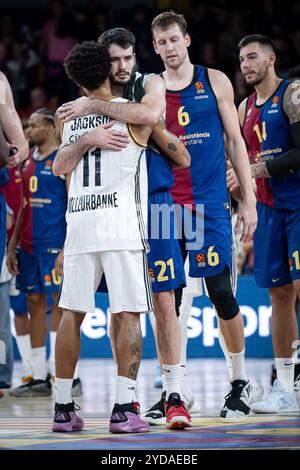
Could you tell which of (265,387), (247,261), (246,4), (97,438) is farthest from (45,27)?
(97,438)

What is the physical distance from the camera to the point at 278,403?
6.66 meters

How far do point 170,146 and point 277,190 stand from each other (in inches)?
53.2

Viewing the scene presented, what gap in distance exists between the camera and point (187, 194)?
6.54 m

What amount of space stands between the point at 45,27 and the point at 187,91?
8934 millimetres

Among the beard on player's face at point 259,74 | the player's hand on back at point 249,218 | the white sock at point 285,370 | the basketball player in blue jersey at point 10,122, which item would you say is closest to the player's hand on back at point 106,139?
the basketball player in blue jersey at point 10,122

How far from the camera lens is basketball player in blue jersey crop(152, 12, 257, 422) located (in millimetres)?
6305

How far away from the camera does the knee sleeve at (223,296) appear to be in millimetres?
6270

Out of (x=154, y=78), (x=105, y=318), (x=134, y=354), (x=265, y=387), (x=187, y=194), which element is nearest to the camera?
(x=134, y=354)

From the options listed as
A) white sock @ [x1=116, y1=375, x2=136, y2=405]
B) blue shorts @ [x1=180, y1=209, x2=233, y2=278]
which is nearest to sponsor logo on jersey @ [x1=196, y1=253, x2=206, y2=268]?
blue shorts @ [x1=180, y1=209, x2=233, y2=278]

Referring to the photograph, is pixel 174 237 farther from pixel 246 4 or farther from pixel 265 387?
pixel 246 4

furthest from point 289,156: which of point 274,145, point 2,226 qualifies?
point 2,226

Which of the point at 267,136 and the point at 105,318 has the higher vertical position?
the point at 267,136

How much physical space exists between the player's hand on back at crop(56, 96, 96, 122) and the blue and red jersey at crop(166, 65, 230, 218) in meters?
1.09

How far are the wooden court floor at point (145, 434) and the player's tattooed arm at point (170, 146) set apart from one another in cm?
152
